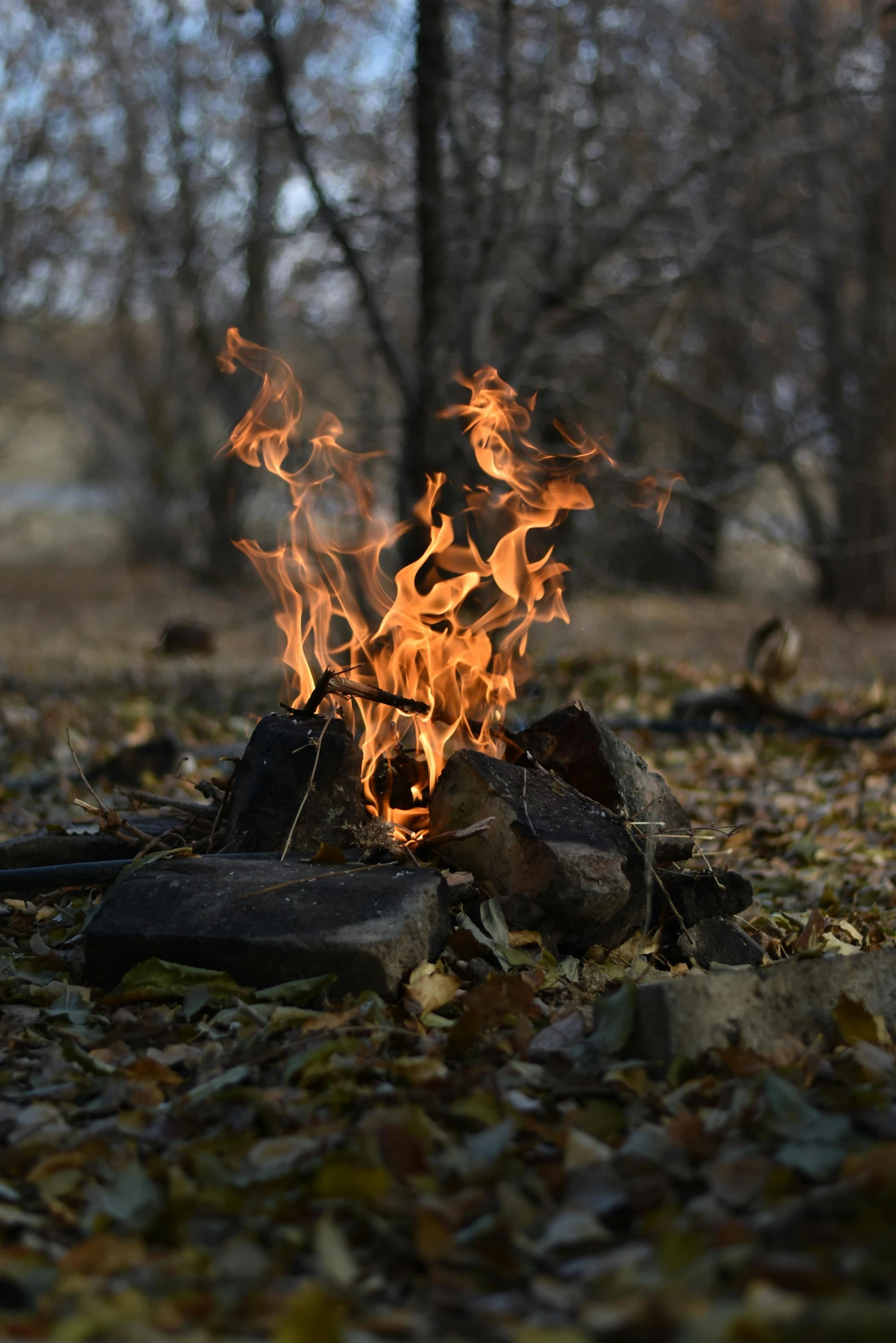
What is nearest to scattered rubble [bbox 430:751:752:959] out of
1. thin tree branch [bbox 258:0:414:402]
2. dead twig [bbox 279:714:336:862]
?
dead twig [bbox 279:714:336:862]

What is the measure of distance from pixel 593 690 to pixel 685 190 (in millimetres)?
5167

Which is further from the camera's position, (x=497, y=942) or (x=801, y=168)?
(x=801, y=168)

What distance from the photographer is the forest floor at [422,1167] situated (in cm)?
186

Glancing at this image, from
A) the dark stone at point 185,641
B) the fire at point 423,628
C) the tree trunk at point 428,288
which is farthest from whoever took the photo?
the dark stone at point 185,641

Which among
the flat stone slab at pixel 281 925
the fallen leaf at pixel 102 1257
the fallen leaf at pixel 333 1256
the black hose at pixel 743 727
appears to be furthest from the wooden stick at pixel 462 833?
the black hose at pixel 743 727

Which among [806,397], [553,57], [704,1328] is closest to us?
[704,1328]

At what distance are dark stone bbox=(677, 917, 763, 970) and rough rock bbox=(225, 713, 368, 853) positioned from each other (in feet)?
3.60

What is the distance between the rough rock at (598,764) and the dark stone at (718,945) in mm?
349

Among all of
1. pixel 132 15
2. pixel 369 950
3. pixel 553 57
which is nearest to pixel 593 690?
pixel 553 57

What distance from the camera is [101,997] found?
312 cm

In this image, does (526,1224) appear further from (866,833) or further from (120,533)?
(120,533)

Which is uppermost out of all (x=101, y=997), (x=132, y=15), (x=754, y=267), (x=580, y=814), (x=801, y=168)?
(x=132, y=15)

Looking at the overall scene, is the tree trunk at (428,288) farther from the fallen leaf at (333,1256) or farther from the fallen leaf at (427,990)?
the fallen leaf at (333,1256)

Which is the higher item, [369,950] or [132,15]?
[132,15]
